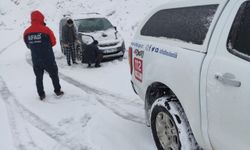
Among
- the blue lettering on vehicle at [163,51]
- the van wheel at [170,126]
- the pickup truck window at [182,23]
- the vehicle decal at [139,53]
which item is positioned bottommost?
the van wheel at [170,126]

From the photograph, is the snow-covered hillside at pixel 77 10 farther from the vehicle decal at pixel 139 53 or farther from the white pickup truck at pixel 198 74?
the white pickup truck at pixel 198 74

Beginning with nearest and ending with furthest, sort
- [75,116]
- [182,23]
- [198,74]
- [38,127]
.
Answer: [198,74] → [182,23] → [38,127] → [75,116]

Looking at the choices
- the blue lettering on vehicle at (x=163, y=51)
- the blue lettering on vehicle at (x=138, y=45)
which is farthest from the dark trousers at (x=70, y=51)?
the blue lettering on vehicle at (x=163, y=51)

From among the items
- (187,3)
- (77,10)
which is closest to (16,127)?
(187,3)

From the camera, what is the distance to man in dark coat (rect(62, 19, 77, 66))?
11703 millimetres

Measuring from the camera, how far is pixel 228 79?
298 centimetres

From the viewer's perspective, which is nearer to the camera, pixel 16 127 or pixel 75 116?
pixel 16 127

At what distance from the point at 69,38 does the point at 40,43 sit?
446cm

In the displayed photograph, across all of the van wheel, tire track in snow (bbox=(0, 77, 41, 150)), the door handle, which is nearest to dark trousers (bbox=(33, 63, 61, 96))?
tire track in snow (bbox=(0, 77, 41, 150))

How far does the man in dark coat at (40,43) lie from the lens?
7.34 meters

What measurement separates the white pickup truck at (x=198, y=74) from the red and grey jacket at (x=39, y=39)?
3.13 m

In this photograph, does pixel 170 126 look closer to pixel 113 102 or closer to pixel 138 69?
pixel 138 69

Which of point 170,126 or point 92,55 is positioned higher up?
point 170,126

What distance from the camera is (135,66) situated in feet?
16.9
